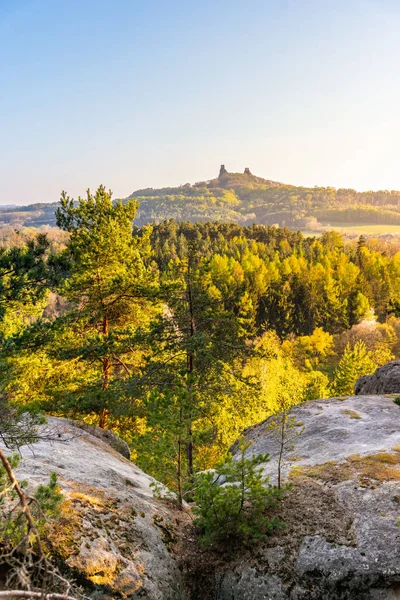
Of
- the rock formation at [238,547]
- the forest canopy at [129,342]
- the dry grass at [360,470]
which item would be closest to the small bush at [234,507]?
the rock formation at [238,547]

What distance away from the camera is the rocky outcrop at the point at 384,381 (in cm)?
1891

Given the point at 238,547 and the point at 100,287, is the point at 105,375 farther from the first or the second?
the point at 238,547

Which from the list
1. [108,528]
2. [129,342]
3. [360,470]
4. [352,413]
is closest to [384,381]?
[352,413]

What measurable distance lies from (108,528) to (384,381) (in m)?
16.4

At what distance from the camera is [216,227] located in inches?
5231

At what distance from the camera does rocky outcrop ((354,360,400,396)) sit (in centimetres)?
1891

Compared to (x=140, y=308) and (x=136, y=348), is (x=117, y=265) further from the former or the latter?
(x=136, y=348)

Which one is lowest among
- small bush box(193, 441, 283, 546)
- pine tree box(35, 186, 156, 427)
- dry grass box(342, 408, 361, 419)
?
dry grass box(342, 408, 361, 419)

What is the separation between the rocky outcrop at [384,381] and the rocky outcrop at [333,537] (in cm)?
811

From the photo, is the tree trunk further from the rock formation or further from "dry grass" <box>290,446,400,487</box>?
"dry grass" <box>290,446,400,487</box>

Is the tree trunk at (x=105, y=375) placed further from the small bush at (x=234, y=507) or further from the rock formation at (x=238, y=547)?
the small bush at (x=234, y=507)

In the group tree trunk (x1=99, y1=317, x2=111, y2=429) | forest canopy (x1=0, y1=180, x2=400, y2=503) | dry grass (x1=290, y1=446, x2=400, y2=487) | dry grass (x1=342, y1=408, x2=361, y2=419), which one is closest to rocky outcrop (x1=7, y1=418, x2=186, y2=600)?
forest canopy (x1=0, y1=180, x2=400, y2=503)

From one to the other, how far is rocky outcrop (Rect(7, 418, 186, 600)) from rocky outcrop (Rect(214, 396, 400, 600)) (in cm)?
137

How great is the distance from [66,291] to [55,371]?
3729 millimetres
